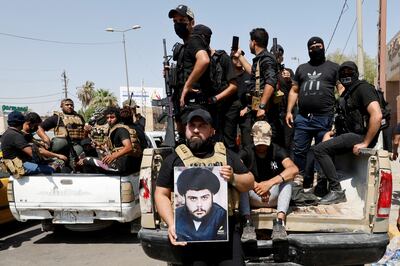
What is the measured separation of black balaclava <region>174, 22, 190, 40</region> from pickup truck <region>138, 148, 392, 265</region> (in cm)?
132

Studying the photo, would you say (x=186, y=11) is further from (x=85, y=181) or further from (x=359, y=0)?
(x=359, y=0)

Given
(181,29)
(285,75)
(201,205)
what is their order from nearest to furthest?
(201,205) < (181,29) < (285,75)

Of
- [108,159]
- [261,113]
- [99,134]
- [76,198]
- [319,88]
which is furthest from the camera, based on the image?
[99,134]

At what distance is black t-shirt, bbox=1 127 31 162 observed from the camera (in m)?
6.07

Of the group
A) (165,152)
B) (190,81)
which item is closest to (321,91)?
(190,81)

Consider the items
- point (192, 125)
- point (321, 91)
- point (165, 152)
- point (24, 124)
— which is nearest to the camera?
point (192, 125)

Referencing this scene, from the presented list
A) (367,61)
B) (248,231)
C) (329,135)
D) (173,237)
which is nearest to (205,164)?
(173,237)

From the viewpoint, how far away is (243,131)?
4.89 metres

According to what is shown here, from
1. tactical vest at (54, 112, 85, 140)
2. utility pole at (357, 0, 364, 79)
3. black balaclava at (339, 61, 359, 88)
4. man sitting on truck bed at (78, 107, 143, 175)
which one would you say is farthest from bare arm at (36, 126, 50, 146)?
utility pole at (357, 0, 364, 79)

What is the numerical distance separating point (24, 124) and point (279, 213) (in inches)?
181

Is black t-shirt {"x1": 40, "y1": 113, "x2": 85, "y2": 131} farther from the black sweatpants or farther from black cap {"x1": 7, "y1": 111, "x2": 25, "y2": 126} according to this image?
the black sweatpants

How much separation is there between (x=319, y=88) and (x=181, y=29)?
188 centimetres

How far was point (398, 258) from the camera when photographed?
4.14 metres

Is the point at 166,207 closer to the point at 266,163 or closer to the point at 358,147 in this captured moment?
the point at 266,163
